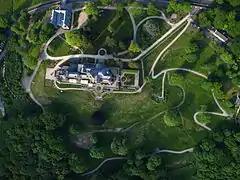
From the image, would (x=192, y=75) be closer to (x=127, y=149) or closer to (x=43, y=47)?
(x=127, y=149)

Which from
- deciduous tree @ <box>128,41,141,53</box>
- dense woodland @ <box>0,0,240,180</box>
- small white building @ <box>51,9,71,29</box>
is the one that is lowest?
dense woodland @ <box>0,0,240,180</box>

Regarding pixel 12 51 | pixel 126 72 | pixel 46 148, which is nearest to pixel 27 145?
pixel 46 148

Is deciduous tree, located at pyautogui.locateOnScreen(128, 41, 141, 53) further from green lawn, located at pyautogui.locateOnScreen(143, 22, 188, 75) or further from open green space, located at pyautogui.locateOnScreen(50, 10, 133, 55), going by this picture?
green lawn, located at pyautogui.locateOnScreen(143, 22, 188, 75)

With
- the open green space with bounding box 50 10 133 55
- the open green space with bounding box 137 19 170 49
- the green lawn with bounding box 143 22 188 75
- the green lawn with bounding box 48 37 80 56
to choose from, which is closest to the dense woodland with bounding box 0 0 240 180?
the open green space with bounding box 50 10 133 55

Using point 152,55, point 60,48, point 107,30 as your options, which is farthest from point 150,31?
point 60,48

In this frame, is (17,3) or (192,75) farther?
(17,3)

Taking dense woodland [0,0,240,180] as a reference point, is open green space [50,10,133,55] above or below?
above

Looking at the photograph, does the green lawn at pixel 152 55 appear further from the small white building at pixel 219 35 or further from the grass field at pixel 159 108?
the small white building at pixel 219 35

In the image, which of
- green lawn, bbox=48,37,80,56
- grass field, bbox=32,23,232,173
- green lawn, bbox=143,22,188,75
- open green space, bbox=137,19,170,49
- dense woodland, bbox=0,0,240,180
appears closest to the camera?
dense woodland, bbox=0,0,240,180

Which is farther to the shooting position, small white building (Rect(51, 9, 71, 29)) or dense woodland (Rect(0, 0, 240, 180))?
small white building (Rect(51, 9, 71, 29))
